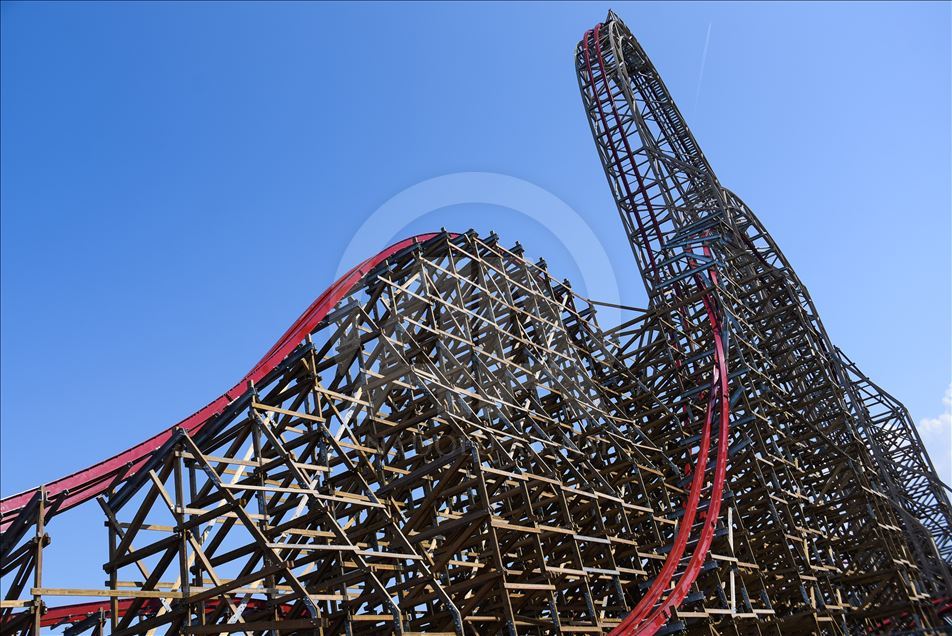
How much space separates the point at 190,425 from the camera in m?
13.3

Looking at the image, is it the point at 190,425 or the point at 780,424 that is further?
the point at 780,424

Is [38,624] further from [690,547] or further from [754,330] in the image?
[754,330]

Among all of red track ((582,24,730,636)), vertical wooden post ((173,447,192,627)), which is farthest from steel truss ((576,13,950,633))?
vertical wooden post ((173,447,192,627))

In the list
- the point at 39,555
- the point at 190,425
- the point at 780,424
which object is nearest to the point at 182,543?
the point at 39,555

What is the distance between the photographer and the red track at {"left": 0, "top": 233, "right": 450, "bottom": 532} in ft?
37.6

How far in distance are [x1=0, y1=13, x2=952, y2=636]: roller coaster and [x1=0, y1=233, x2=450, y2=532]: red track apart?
49mm

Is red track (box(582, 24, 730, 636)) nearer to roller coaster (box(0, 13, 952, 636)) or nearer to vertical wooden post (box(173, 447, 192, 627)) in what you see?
roller coaster (box(0, 13, 952, 636))

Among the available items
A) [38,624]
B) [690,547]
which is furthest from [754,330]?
[38,624]

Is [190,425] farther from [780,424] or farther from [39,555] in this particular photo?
[780,424]

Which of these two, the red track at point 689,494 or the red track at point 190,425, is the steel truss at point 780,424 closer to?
the red track at point 689,494

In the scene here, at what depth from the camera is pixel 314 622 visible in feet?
31.3

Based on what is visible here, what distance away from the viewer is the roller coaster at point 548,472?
10.7 meters

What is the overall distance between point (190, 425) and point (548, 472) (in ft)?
19.0

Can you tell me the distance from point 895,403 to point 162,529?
21.8 metres
